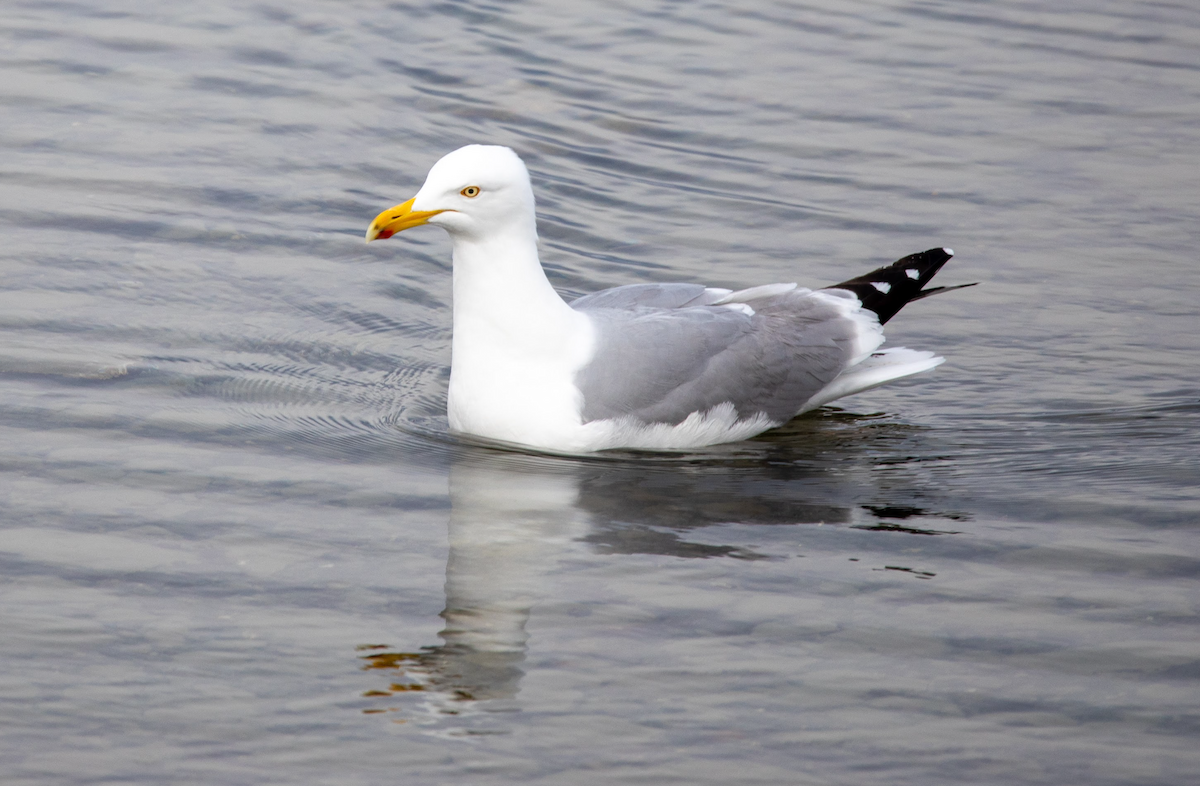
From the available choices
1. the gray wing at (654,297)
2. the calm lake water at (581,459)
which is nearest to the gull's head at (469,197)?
the gray wing at (654,297)

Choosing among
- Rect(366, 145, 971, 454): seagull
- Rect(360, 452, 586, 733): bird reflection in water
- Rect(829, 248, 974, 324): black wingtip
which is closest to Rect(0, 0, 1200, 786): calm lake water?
Rect(360, 452, 586, 733): bird reflection in water

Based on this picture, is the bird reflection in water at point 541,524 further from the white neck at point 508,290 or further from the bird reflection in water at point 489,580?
the white neck at point 508,290

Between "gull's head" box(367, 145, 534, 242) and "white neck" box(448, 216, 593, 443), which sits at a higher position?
"gull's head" box(367, 145, 534, 242)

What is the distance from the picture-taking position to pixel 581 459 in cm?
631

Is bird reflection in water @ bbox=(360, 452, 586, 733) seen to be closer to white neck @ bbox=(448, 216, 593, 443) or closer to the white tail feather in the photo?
white neck @ bbox=(448, 216, 593, 443)

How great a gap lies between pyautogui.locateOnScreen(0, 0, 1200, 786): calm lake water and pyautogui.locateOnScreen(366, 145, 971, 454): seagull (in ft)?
0.54

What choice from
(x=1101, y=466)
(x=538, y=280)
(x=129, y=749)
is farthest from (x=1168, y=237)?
(x=129, y=749)

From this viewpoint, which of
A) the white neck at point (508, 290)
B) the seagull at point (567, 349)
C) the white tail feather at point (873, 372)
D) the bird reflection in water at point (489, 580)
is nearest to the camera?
the bird reflection in water at point (489, 580)

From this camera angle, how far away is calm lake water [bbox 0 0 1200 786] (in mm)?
4539

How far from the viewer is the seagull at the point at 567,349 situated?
6.12 metres

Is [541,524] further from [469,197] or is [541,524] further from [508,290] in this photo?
[469,197]

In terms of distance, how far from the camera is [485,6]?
12.5 meters

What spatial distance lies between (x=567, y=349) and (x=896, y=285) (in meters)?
1.87

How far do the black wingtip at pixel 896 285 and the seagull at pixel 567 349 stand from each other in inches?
25.5
